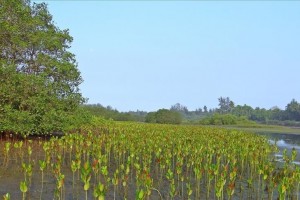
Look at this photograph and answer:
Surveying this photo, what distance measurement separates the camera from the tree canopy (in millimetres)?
17031

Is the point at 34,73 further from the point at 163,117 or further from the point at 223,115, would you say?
the point at 223,115

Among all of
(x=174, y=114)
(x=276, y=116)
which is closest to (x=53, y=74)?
(x=174, y=114)

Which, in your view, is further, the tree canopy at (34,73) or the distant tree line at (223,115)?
the distant tree line at (223,115)

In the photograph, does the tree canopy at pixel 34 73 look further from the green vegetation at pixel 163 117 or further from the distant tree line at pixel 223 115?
the green vegetation at pixel 163 117

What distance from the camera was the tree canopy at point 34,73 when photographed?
17.0 metres

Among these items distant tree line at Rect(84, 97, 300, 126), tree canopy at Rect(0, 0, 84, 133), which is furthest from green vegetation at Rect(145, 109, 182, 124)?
tree canopy at Rect(0, 0, 84, 133)

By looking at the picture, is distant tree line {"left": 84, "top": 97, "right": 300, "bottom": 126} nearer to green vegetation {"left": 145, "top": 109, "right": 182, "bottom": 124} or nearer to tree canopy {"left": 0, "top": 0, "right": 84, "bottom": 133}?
green vegetation {"left": 145, "top": 109, "right": 182, "bottom": 124}

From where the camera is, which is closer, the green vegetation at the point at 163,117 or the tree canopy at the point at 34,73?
the tree canopy at the point at 34,73

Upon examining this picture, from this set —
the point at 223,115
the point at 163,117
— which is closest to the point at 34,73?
the point at 163,117

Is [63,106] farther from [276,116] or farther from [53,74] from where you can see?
[276,116]

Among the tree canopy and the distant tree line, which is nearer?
the tree canopy

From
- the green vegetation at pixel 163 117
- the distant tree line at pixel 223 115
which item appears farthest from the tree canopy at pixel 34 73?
the green vegetation at pixel 163 117

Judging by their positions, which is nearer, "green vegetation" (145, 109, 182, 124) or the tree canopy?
the tree canopy

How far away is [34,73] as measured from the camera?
19078mm
